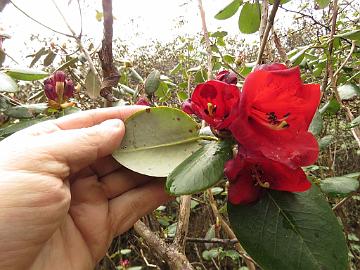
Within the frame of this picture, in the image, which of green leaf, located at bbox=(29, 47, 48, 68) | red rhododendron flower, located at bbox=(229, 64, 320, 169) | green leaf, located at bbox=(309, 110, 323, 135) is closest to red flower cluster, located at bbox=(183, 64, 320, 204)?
red rhododendron flower, located at bbox=(229, 64, 320, 169)

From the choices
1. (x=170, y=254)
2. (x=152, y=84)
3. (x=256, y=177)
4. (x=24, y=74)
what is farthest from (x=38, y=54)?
(x=256, y=177)

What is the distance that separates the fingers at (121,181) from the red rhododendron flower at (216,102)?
411 millimetres

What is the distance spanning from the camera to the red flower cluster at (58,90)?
1.16 meters

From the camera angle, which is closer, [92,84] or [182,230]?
[182,230]

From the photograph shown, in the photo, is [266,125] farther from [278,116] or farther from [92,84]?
[92,84]

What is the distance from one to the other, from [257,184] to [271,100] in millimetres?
142

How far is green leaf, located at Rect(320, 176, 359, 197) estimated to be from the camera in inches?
39.2

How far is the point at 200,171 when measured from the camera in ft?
1.94

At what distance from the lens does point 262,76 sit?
0.59m

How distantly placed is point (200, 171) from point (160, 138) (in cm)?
15

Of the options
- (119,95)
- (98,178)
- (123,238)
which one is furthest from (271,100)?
(123,238)

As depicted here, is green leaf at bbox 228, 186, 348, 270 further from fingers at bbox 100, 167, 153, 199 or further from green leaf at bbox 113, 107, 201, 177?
fingers at bbox 100, 167, 153, 199

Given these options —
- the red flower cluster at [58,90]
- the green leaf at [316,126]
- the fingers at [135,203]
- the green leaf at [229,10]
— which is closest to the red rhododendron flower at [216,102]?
the green leaf at [316,126]

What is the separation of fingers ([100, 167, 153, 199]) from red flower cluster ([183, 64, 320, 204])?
1.36ft
